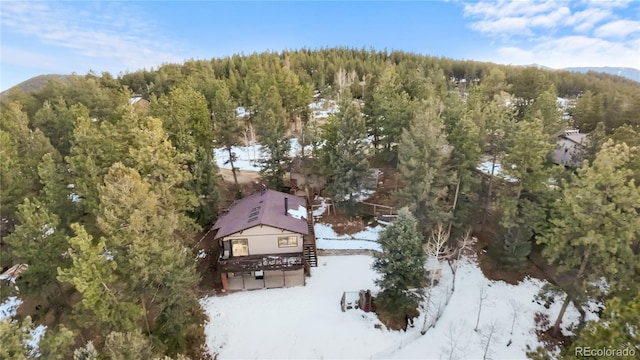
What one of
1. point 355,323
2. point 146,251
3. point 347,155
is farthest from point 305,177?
point 146,251

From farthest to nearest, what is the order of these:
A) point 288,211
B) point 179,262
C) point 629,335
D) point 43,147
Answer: point 43,147 < point 288,211 < point 179,262 < point 629,335

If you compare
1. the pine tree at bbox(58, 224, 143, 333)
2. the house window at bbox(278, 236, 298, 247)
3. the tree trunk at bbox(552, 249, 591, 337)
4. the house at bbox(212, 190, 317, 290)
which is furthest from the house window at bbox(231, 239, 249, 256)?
the tree trunk at bbox(552, 249, 591, 337)

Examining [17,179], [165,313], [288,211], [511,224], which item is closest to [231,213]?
[288,211]

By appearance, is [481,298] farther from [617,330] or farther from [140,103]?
[140,103]

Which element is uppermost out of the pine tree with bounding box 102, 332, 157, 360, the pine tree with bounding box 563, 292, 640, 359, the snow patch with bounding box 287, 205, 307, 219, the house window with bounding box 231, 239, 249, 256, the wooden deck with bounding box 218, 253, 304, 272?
the pine tree with bounding box 563, 292, 640, 359

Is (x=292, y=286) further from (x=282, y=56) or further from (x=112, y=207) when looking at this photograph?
(x=282, y=56)

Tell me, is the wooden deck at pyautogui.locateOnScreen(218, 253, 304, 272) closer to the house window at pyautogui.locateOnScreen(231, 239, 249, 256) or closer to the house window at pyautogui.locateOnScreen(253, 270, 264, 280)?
the house window at pyautogui.locateOnScreen(231, 239, 249, 256)
